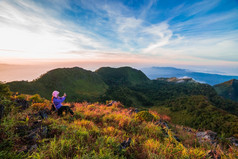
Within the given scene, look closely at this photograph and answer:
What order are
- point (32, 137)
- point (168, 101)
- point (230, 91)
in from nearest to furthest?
point (32, 137), point (168, 101), point (230, 91)

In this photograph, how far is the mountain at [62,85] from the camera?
54.7 m

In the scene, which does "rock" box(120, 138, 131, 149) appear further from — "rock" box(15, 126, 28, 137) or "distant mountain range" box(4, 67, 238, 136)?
"distant mountain range" box(4, 67, 238, 136)

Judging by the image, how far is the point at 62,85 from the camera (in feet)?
265

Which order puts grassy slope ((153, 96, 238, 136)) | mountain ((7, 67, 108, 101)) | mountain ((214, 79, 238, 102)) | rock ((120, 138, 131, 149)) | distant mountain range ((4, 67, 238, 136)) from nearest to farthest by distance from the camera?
rock ((120, 138, 131, 149)) < grassy slope ((153, 96, 238, 136)) < distant mountain range ((4, 67, 238, 136)) < mountain ((7, 67, 108, 101)) < mountain ((214, 79, 238, 102))

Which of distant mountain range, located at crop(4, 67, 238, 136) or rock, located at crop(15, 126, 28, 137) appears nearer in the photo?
rock, located at crop(15, 126, 28, 137)

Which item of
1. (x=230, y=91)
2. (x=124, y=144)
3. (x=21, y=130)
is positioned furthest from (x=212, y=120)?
(x=230, y=91)

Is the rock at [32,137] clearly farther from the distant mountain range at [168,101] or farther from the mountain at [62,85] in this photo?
the mountain at [62,85]

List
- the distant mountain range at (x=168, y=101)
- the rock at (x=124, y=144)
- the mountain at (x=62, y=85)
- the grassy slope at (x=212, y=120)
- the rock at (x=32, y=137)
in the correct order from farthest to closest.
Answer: the mountain at (x=62, y=85) < the distant mountain range at (x=168, y=101) < the grassy slope at (x=212, y=120) < the rock at (x=124, y=144) < the rock at (x=32, y=137)

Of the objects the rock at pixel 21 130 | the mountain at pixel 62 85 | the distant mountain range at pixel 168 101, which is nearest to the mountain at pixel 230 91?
the distant mountain range at pixel 168 101

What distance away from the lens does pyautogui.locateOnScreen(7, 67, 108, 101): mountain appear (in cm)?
5469

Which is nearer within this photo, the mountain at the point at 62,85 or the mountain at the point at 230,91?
the mountain at the point at 62,85

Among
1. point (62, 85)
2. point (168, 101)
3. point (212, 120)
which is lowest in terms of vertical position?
point (168, 101)

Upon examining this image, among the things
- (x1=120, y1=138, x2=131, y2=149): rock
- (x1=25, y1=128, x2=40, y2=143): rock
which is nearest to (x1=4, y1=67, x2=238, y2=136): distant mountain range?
(x1=120, y1=138, x2=131, y2=149): rock

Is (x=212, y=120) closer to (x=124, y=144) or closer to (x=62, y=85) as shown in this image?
(x=124, y=144)
